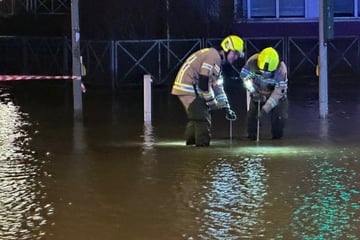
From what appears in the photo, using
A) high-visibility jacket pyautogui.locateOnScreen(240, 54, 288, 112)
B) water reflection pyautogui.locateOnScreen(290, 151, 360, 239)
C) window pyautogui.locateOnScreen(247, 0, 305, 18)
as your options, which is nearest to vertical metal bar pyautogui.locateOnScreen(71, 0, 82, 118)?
high-visibility jacket pyautogui.locateOnScreen(240, 54, 288, 112)

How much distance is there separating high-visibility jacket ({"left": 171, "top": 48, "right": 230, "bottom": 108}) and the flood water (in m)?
0.80

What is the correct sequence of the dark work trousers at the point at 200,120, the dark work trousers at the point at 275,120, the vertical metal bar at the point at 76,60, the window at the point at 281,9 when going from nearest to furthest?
the dark work trousers at the point at 200,120 → the dark work trousers at the point at 275,120 → the vertical metal bar at the point at 76,60 → the window at the point at 281,9

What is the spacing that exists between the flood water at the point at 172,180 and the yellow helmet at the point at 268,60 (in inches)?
45.9

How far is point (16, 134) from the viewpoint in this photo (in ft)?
43.2

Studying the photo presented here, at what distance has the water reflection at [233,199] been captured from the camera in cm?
699

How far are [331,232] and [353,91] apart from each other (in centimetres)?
1431

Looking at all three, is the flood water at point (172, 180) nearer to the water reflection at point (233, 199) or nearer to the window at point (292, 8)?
the water reflection at point (233, 199)

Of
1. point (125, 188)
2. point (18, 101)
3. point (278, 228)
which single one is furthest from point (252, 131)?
point (18, 101)

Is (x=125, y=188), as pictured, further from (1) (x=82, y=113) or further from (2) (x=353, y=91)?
(2) (x=353, y=91)

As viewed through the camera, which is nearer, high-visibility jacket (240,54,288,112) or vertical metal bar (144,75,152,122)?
high-visibility jacket (240,54,288,112)

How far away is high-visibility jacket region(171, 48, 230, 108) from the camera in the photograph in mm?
11180

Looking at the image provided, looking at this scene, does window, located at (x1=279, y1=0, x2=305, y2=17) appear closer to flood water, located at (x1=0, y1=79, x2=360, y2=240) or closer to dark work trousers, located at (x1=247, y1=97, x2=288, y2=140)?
flood water, located at (x1=0, y1=79, x2=360, y2=240)

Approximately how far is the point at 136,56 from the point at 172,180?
14.2 m

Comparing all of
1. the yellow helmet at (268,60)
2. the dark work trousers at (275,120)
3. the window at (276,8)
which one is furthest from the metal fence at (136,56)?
the yellow helmet at (268,60)
